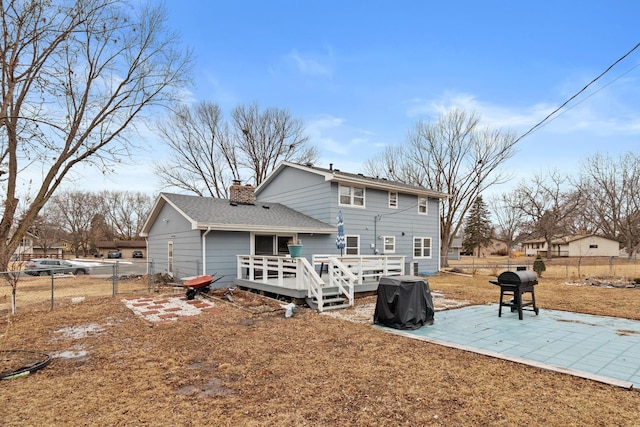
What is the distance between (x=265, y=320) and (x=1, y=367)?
165 inches

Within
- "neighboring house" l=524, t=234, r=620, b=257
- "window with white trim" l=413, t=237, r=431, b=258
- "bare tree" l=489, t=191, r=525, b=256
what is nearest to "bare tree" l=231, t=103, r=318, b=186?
"window with white trim" l=413, t=237, r=431, b=258

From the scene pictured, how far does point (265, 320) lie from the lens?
295 inches

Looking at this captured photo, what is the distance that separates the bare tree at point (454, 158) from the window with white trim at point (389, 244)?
9.40m

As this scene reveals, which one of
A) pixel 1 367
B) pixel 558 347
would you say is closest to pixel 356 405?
pixel 558 347

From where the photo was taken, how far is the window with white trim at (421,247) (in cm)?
1823

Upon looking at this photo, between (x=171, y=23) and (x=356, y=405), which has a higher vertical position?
(x=171, y=23)

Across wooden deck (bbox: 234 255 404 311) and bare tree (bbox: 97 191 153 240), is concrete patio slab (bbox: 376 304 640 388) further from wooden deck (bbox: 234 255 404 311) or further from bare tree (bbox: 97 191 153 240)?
bare tree (bbox: 97 191 153 240)

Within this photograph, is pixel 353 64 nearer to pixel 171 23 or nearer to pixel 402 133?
pixel 171 23

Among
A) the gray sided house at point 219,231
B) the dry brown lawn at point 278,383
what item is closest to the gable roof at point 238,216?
the gray sided house at point 219,231

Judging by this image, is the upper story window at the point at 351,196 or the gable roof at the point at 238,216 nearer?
the gable roof at the point at 238,216

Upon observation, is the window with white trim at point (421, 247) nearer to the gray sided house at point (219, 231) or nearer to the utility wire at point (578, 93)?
the gray sided house at point (219, 231)

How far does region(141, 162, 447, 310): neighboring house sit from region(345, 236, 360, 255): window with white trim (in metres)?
0.05

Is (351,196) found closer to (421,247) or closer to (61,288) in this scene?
(421,247)

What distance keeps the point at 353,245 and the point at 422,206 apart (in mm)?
5324
